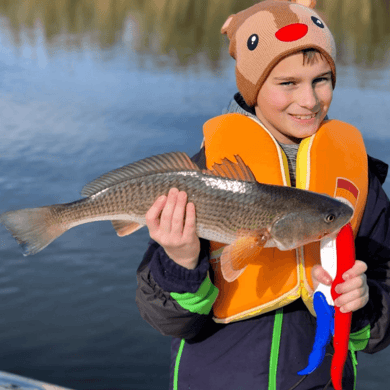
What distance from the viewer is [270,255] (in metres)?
3.09

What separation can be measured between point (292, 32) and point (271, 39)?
0.12m

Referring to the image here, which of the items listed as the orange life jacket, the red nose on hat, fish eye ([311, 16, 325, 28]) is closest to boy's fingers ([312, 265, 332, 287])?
the orange life jacket

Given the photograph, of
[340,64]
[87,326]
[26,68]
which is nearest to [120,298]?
[87,326]

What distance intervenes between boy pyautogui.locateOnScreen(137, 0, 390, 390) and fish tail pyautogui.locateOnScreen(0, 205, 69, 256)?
535 millimetres

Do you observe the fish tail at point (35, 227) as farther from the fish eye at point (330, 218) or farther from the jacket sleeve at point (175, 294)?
the fish eye at point (330, 218)

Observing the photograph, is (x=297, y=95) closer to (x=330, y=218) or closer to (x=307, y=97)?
(x=307, y=97)

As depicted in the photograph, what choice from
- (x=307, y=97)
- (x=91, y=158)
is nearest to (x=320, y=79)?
(x=307, y=97)

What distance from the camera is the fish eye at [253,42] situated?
318cm

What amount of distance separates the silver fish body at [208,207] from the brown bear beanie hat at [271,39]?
2.15ft

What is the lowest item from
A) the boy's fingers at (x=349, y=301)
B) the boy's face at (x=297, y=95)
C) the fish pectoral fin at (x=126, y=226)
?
the boy's fingers at (x=349, y=301)

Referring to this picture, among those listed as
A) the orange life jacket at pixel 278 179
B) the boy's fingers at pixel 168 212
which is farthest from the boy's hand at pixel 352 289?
the boy's fingers at pixel 168 212

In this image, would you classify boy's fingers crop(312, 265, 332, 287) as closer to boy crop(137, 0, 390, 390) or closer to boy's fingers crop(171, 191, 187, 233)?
boy crop(137, 0, 390, 390)

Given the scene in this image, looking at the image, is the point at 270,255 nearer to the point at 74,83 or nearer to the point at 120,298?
the point at 120,298

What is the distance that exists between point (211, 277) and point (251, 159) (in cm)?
72
